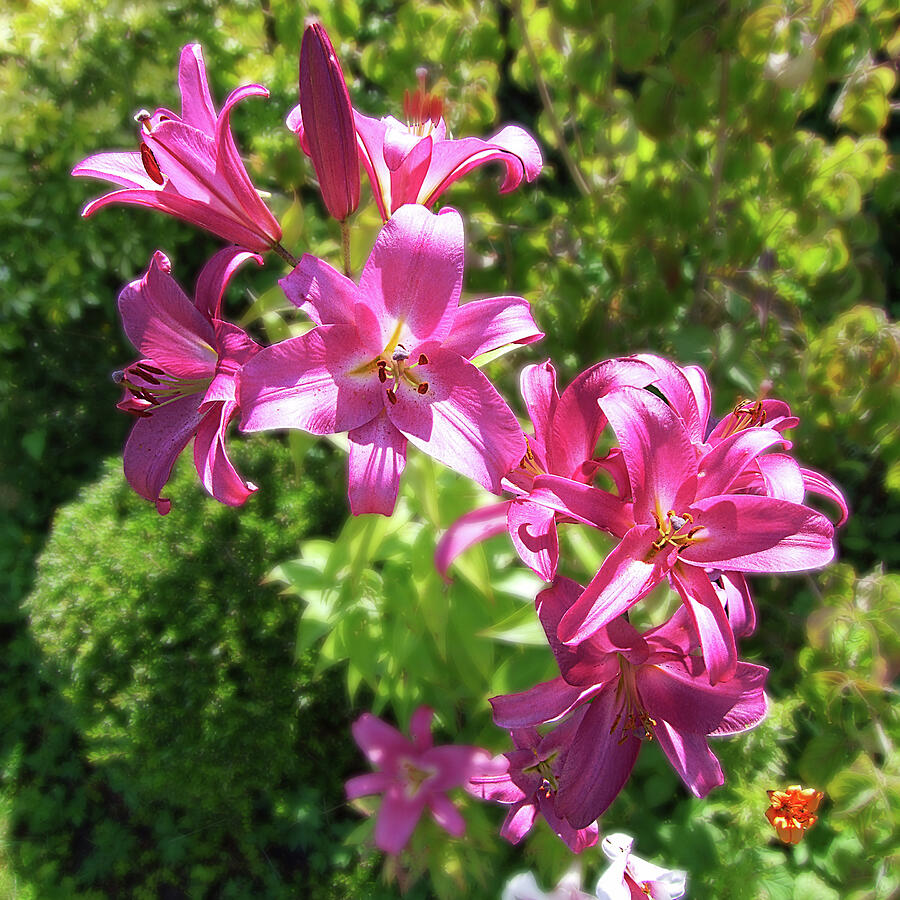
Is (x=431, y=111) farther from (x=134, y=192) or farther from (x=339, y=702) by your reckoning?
(x=339, y=702)

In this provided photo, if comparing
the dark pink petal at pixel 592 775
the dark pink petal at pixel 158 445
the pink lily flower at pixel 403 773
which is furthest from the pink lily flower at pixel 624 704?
the dark pink petal at pixel 158 445

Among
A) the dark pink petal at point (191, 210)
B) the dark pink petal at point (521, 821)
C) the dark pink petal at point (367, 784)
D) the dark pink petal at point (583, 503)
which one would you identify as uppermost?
the dark pink petal at point (191, 210)

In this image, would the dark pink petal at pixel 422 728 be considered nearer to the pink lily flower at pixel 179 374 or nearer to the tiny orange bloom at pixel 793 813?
the pink lily flower at pixel 179 374

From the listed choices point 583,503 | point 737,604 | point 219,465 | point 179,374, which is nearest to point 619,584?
point 583,503

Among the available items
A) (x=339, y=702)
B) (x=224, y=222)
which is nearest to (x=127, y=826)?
(x=339, y=702)

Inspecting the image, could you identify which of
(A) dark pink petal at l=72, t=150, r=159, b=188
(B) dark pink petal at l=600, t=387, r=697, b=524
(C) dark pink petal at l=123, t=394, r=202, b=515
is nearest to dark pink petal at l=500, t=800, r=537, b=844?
(B) dark pink petal at l=600, t=387, r=697, b=524
